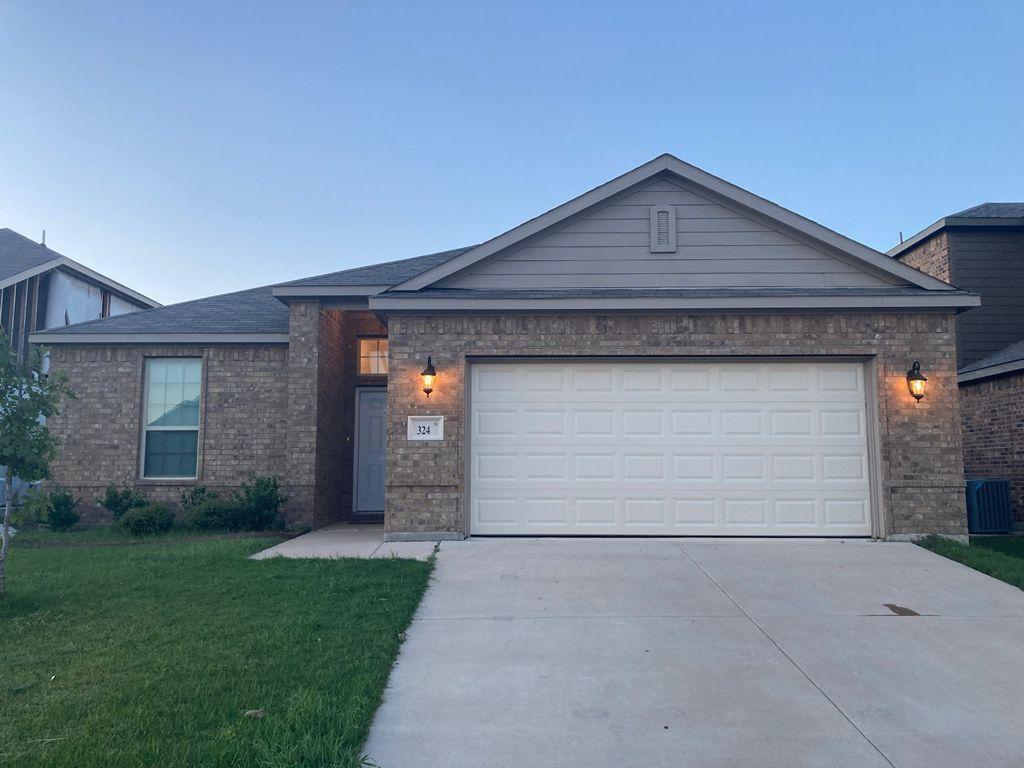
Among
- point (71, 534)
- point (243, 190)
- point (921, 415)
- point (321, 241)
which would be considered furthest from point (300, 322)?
point (321, 241)

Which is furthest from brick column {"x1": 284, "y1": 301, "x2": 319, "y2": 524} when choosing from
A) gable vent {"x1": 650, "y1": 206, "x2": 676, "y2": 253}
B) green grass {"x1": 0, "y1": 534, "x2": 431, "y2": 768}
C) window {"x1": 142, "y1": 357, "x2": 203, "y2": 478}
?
gable vent {"x1": 650, "y1": 206, "x2": 676, "y2": 253}

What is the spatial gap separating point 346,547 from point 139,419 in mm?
5377

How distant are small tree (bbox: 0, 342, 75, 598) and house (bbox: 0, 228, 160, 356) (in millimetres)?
11645

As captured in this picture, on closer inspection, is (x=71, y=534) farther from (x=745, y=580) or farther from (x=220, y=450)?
(x=745, y=580)

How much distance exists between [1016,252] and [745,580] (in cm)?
1115

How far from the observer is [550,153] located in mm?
27312

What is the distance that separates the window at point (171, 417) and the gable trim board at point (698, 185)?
197 inches

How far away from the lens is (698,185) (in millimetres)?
8938

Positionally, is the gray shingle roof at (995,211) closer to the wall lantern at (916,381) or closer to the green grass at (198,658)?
the wall lantern at (916,381)

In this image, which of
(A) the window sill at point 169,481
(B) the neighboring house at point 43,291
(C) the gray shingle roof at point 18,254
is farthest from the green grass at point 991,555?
(C) the gray shingle roof at point 18,254

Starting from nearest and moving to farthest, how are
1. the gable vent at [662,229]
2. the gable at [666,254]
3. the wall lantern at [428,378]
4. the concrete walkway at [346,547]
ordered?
the concrete walkway at [346,547], the wall lantern at [428,378], the gable at [666,254], the gable vent at [662,229]

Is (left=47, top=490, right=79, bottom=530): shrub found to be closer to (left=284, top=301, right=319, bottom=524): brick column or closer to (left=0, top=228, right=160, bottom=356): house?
(left=284, top=301, right=319, bottom=524): brick column

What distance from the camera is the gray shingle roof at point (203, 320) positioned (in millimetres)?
10836

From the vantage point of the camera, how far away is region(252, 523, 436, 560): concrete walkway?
746 centimetres
